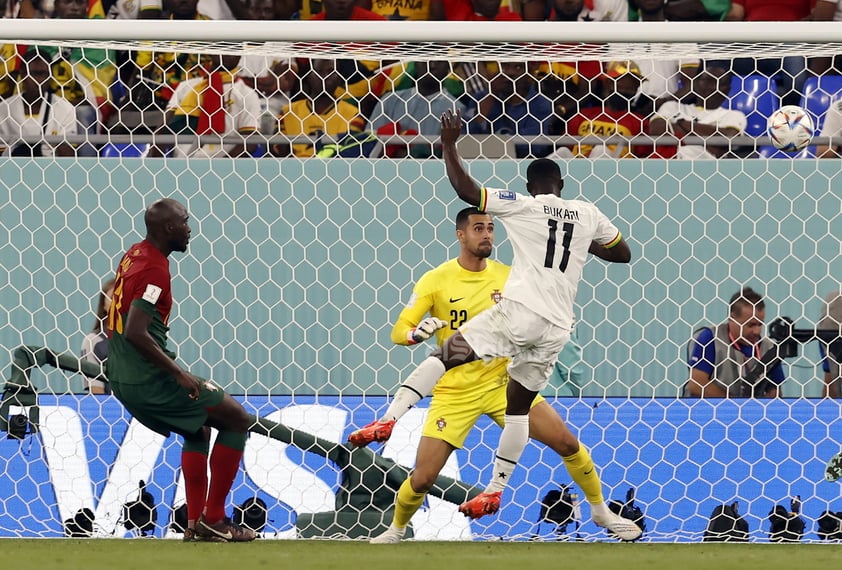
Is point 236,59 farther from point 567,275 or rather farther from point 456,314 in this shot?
point 567,275

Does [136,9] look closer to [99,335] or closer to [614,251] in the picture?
[99,335]

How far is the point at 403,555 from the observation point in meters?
5.41

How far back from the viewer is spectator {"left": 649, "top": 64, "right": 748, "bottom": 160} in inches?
292

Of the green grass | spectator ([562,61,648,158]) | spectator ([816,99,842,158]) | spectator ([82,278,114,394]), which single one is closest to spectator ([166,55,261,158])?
spectator ([82,278,114,394])

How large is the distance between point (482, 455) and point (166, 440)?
1582 millimetres

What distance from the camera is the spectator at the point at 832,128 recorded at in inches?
280

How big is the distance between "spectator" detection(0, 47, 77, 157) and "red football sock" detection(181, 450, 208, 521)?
→ 2328 millimetres

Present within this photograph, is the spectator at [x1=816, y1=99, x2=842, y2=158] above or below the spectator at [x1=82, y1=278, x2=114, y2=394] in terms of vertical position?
above

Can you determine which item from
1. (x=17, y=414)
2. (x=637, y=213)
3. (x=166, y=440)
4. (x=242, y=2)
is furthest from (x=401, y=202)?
(x=242, y=2)

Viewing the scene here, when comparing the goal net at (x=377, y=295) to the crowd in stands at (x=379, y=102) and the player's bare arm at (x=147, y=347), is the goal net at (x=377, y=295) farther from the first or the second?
the player's bare arm at (x=147, y=347)

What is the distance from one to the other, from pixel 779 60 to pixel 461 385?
3685 mm

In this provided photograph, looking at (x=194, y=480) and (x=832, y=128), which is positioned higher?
(x=832, y=128)

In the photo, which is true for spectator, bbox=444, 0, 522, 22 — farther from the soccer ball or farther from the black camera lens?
the black camera lens

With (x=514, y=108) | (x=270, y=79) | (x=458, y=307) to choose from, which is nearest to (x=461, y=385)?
(x=458, y=307)
